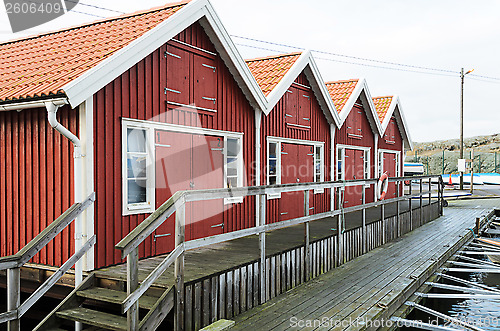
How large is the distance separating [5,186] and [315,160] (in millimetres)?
7954

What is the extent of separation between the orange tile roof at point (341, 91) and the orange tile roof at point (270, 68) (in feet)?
9.70

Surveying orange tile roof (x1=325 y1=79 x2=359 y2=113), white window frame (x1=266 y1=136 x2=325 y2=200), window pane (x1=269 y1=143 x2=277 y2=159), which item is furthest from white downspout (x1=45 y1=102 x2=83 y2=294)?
orange tile roof (x1=325 y1=79 x2=359 y2=113)

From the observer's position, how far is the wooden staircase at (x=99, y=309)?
4.70 meters

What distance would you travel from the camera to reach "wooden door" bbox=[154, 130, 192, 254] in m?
7.36

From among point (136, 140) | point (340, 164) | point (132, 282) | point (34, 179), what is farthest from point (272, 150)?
point (132, 282)

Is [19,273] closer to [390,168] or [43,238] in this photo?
[43,238]

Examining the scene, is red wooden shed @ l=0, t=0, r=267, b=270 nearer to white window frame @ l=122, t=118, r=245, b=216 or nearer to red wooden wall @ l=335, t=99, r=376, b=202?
white window frame @ l=122, t=118, r=245, b=216

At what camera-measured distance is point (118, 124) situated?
669 centimetres

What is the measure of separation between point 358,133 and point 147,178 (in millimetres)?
9917

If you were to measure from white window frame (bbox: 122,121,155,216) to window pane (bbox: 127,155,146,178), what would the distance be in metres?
0.06

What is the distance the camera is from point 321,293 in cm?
654

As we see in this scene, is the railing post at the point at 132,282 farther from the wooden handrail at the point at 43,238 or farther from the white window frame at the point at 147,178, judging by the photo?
the white window frame at the point at 147,178

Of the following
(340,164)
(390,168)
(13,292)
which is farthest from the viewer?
(390,168)

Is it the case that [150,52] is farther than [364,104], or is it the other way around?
[364,104]
